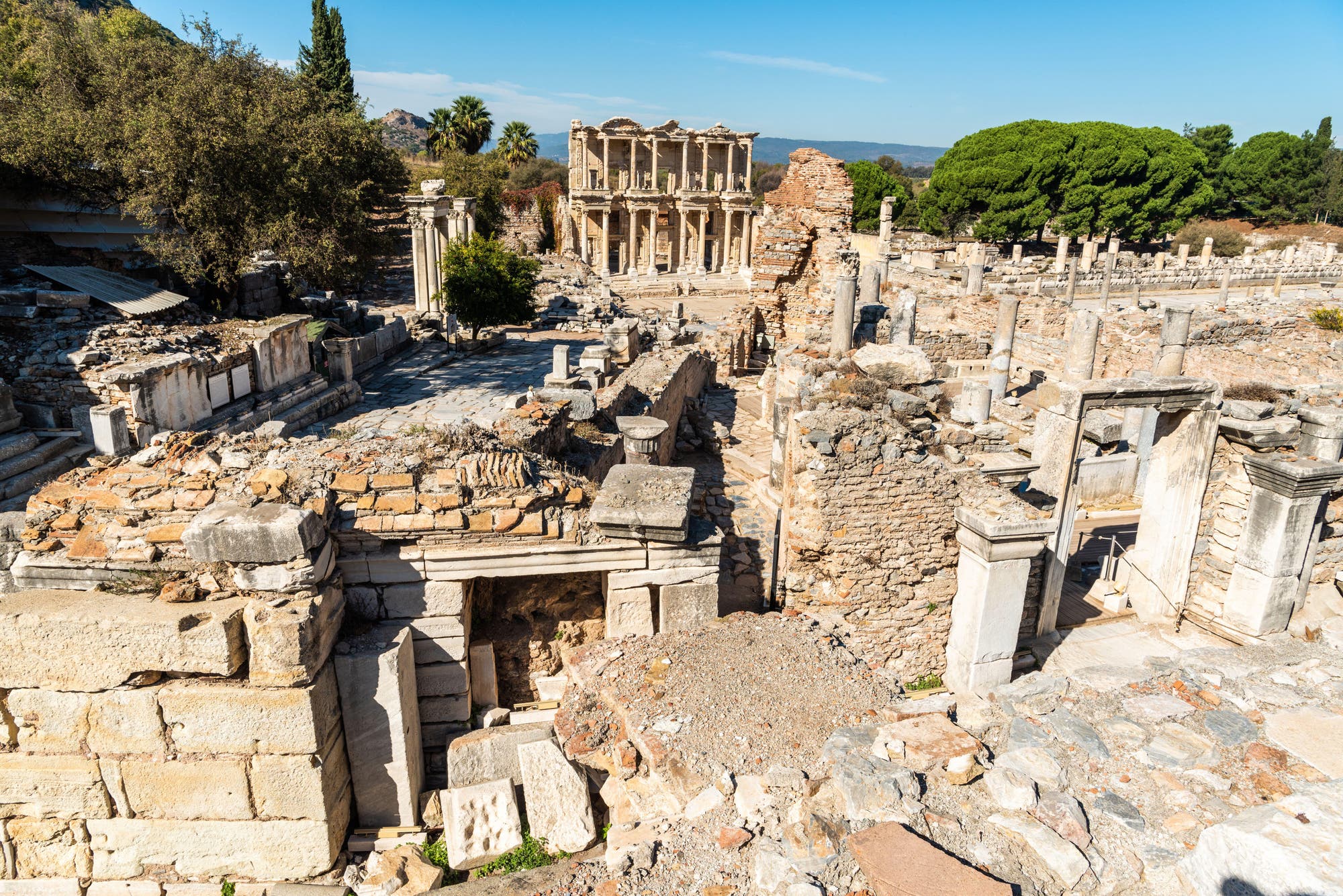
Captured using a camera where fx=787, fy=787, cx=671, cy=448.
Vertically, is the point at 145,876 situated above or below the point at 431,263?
below

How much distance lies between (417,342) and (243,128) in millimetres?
8508

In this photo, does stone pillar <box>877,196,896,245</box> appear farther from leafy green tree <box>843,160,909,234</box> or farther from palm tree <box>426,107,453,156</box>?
palm tree <box>426,107,453,156</box>

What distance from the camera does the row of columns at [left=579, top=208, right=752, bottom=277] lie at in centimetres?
5306

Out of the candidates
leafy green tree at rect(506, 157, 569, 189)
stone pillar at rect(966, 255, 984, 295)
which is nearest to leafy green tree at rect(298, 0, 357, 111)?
leafy green tree at rect(506, 157, 569, 189)

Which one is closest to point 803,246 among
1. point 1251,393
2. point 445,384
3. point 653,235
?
point 445,384

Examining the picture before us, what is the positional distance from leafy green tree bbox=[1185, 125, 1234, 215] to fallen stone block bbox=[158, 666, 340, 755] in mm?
74961

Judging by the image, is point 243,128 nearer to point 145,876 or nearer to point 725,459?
point 725,459

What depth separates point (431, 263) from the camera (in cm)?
2950

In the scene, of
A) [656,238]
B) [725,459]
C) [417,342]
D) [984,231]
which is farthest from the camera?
[656,238]

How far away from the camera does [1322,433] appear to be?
8.59 metres

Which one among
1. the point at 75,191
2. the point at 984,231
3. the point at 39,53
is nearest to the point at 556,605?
the point at 75,191

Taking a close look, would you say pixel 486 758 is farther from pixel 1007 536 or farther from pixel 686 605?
pixel 1007 536

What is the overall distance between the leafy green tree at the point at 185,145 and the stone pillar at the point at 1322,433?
18.9 meters

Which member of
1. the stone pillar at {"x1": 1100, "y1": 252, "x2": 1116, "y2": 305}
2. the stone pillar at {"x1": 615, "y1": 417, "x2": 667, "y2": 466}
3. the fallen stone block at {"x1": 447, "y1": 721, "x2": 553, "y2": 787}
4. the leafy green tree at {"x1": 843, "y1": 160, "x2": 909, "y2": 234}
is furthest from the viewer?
the leafy green tree at {"x1": 843, "y1": 160, "x2": 909, "y2": 234}
